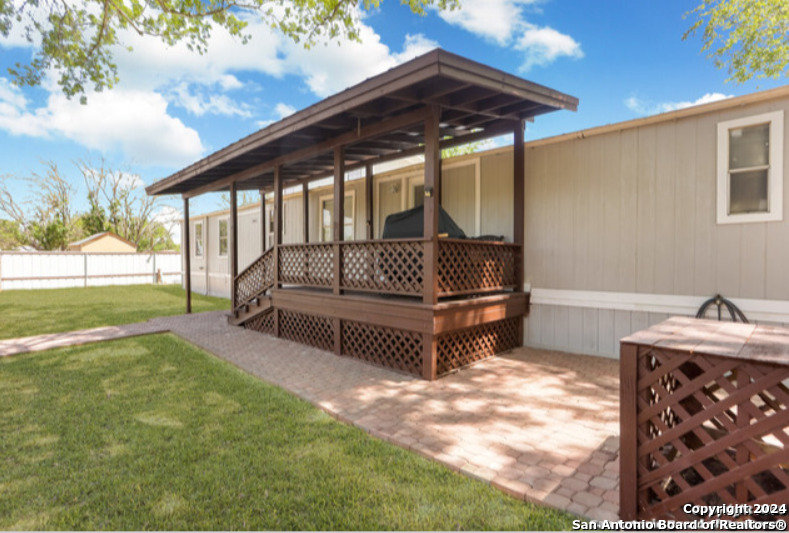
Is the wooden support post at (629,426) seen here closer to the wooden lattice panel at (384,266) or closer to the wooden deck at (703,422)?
the wooden deck at (703,422)

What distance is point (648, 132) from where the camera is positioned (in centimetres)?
509

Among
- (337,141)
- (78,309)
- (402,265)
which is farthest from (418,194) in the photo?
(78,309)

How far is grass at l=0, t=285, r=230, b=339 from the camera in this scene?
830cm

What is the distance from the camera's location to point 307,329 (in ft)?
21.6

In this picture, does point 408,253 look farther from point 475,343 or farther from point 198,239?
point 198,239

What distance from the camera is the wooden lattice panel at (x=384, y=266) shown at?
493cm

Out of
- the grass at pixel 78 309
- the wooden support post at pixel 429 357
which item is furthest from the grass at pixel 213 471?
the grass at pixel 78 309

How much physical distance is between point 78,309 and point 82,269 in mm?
9327

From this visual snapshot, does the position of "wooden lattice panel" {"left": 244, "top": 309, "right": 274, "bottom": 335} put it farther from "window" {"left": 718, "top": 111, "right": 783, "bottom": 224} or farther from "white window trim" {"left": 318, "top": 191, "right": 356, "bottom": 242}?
"window" {"left": 718, "top": 111, "right": 783, "bottom": 224}

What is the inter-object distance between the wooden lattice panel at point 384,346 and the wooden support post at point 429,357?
14cm

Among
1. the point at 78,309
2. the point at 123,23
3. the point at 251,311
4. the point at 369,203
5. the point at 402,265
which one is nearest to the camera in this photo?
the point at 402,265

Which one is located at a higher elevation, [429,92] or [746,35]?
[746,35]

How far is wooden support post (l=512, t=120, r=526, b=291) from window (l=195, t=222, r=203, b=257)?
12619 millimetres

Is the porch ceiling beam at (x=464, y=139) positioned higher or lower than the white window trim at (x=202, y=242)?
higher
